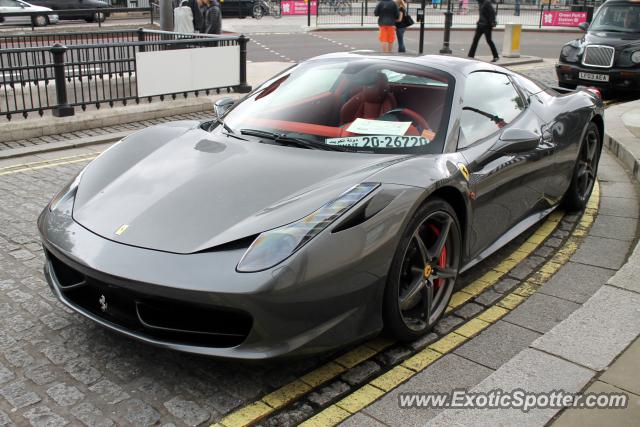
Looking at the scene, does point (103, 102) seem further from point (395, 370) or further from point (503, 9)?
point (503, 9)

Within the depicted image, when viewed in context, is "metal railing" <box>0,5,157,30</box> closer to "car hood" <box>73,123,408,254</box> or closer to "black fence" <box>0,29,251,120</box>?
"black fence" <box>0,29,251,120</box>

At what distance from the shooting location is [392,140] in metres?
3.98

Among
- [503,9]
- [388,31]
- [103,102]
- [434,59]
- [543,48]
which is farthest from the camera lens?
[503,9]

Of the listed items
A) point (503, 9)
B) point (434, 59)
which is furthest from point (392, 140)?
point (503, 9)

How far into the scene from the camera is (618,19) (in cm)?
1350

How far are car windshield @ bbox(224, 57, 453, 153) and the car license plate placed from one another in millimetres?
9584

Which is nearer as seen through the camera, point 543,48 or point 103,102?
point 103,102

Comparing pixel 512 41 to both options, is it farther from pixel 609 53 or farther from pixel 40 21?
pixel 40 21

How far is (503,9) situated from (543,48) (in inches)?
733

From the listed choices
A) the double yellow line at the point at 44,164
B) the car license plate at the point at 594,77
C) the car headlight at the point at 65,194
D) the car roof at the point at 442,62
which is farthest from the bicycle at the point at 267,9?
the car headlight at the point at 65,194

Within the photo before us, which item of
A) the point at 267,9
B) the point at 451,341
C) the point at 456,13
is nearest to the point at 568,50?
the point at 451,341

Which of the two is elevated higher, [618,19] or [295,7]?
[295,7]

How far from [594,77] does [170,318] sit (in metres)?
11.7

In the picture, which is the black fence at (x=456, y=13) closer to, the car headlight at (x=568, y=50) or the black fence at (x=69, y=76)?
the car headlight at (x=568, y=50)
